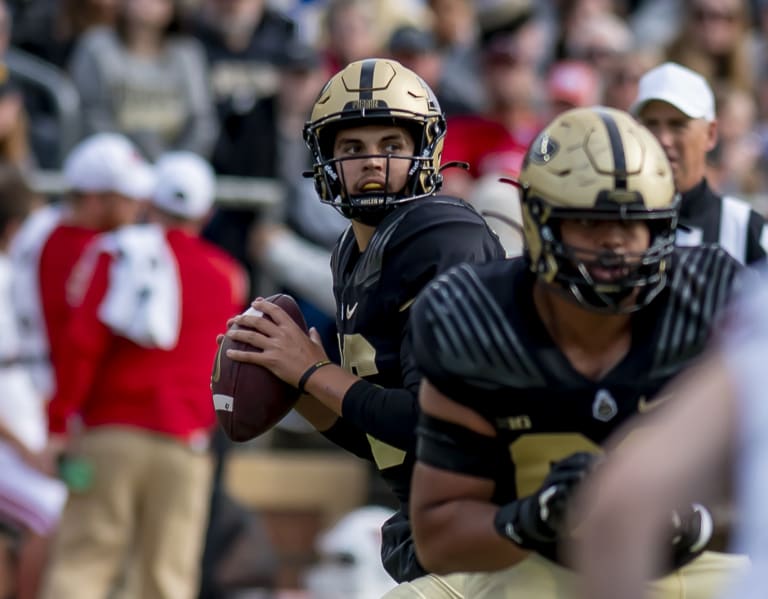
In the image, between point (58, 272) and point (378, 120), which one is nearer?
point (378, 120)

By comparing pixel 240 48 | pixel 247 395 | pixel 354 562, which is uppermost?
pixel 240 48

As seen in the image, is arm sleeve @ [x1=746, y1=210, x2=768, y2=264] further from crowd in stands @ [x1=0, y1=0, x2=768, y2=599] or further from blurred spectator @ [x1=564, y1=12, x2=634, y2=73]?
blurred spectator @ [x1=564, y1=12, x2=634, y2=73]

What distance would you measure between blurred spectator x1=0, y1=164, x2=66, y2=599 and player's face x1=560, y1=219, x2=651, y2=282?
4.24 metres

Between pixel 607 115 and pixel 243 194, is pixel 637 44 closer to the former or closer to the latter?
pixel 243 194

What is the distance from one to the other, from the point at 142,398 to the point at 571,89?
2.72m

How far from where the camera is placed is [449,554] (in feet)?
11.1

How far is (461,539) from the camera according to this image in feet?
11.1

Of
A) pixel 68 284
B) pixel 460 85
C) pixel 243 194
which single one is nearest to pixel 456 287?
pixel 68 284

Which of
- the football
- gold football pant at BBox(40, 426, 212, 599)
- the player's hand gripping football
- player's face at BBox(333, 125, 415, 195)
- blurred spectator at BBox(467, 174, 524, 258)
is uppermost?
player's face at BBox(333, 125, 415, 195)

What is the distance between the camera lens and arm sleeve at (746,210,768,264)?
16.6 feet

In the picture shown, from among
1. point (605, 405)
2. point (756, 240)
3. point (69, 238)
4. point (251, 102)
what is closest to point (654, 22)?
point (251, 102)

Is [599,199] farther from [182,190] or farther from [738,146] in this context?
[738,146]

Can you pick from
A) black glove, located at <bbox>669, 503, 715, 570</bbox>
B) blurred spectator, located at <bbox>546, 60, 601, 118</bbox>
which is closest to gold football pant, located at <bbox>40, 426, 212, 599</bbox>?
blurred spectator, located at <bbox>546, 60, 601, 118</bbox>

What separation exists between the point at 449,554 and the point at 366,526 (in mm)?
4465
